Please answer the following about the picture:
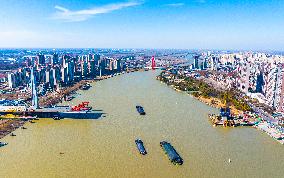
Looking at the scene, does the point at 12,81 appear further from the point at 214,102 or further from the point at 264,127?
the point at 264,127

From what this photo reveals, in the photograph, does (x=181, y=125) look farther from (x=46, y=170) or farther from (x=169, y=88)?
(x=169, y=88)

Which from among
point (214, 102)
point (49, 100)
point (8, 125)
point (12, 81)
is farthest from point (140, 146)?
point (12, 81)

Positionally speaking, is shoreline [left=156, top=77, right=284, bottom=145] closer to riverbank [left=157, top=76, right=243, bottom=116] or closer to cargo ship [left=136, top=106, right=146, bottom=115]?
riverbank [left=157, top=76, right=243, bottom=116]

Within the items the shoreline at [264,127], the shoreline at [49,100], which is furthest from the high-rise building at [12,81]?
the shoreline at [264,127]

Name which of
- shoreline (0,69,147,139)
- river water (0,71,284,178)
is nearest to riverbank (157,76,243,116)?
river water (0,71,284,178)

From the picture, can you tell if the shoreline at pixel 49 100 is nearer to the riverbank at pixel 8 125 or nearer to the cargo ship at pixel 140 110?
the riverbank at pixel 8 125
